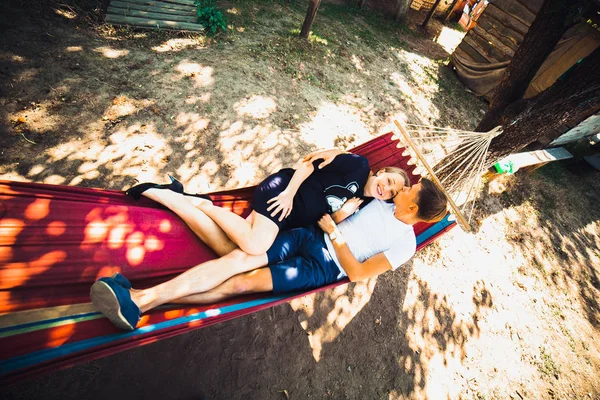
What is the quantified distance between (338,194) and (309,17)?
4705 millimetres

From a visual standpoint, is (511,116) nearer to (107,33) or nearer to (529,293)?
(529,293)

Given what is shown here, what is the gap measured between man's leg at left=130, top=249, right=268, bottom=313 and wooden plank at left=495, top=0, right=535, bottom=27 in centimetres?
801

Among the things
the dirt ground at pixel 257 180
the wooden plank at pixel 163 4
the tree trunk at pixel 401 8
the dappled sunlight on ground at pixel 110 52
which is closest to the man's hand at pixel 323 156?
the dirt ground at pixel 257 180

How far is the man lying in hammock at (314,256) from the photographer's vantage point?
5.69ft

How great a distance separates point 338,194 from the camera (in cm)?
221

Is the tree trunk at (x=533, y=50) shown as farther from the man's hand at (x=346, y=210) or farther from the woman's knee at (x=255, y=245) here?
the woman's knee at (x=255, y=245)

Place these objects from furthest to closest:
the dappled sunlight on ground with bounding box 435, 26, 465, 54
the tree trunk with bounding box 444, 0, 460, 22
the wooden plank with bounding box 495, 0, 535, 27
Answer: the tree trunk with bounding box 444, 0, 460, 22 → the dappled sunlight on ground with bounding box 435, 26, 465, 54 → the wooden plank with bounding box 495, 0, 535, 27

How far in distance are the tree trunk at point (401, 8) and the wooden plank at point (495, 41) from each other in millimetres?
2330

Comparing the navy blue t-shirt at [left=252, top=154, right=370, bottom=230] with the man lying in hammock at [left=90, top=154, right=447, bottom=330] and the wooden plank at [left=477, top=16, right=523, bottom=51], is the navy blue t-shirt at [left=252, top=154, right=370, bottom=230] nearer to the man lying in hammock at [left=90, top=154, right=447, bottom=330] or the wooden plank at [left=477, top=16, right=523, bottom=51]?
the man lying in hammock at [left=90, top=154, right=447, bottom=330]

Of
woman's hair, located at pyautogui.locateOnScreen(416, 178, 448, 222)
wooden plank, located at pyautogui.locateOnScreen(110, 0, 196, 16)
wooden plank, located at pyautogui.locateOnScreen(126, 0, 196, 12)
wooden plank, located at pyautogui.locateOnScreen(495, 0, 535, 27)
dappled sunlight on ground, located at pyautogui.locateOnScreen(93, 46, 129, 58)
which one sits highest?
wooden plank, located at pyautogui.locateOnScreen(495, 0, 535, 27)

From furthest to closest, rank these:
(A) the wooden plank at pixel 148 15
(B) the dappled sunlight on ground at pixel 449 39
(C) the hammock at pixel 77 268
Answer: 1. (B) the dappled sunlight on ground at pixel 449 39
2. (A) the wooden plank at pixel 148 15
3. (C) the hammock at pixel 77 268

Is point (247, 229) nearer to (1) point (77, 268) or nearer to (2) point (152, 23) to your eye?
(1) point (77, 268)

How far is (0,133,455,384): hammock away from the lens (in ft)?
4.17

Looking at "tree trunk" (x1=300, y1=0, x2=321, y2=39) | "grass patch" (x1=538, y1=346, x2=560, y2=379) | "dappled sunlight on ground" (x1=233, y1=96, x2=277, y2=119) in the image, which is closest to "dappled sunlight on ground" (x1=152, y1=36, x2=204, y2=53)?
"dappled sunlight on ground" (x1=233, y1=96, x2=277, y2=119)
